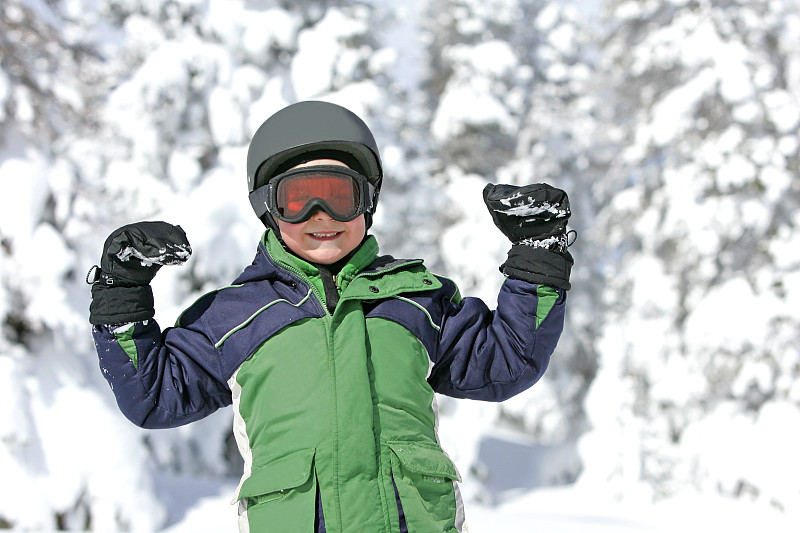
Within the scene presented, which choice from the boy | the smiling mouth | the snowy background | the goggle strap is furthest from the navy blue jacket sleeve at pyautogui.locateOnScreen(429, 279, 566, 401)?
the snowy background

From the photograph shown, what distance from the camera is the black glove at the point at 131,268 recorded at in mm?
2141

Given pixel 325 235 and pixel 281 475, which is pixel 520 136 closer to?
pixel 325 235

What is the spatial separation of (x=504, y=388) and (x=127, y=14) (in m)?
11.3

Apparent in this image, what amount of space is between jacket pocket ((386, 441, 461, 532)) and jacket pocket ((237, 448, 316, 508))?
230 millimetres

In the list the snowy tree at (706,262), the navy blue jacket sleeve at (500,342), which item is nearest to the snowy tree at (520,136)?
the snowy tree at (706,262)

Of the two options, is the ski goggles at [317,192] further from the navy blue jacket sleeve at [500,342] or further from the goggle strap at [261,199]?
the navy blue jacket sleeve at [500,342]

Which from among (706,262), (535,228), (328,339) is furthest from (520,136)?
(328,339)

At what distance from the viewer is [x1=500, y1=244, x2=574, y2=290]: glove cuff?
2.30 meters

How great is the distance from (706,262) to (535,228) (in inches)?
428

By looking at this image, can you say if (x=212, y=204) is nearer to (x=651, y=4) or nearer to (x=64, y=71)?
(x=64, y=71)

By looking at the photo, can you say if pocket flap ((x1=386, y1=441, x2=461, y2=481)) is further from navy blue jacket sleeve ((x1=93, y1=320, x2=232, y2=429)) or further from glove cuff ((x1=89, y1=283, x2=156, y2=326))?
glove cuff ((x1=89, y1=283, x2=156, y2=326))

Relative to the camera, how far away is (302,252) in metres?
2.42

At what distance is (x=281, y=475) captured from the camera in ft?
6.75

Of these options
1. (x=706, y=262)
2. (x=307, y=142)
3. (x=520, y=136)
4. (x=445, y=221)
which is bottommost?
(x=307, y=142)
